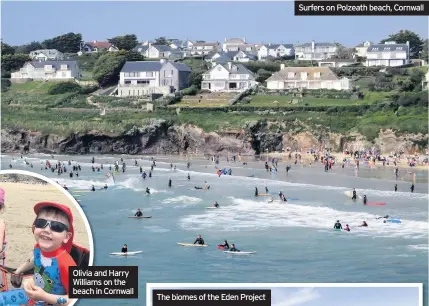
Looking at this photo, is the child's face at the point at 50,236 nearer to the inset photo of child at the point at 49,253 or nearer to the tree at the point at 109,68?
the inset photo of child at the point at 49,253

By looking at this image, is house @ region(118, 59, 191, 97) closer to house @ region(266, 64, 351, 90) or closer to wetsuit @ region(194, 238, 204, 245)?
house @ region(266, 64, 351, 90)

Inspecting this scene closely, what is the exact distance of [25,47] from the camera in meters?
98.2

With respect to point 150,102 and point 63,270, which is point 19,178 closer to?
point 63,270

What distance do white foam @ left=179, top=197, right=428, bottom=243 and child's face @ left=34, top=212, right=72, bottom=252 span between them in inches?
700

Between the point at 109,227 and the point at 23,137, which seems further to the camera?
the point at 23,137

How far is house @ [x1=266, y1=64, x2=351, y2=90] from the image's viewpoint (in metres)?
67.6

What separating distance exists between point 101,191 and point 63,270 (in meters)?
26.6

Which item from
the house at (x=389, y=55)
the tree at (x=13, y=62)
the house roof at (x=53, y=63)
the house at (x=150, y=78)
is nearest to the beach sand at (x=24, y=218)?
the house at (x=150, y=78)

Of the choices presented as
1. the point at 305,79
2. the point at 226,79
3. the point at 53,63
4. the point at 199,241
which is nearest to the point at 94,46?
the point at 53,63

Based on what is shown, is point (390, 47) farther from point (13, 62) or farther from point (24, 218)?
point (24, 218)

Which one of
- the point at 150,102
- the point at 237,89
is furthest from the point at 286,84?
the point at 150,102

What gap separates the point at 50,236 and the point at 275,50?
86.0m

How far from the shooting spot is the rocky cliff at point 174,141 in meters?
54.6

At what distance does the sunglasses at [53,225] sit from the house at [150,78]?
5713 centimetres
